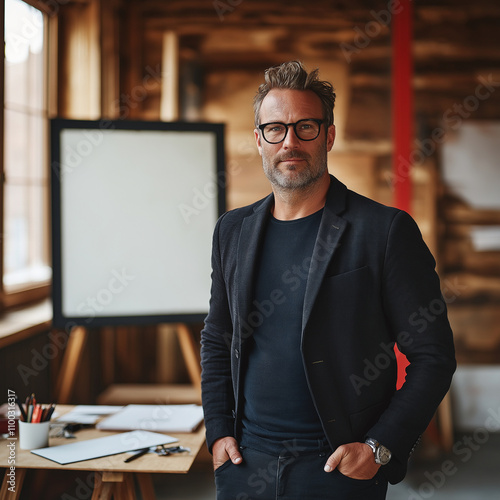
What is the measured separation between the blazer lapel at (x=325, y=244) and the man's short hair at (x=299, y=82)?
0.24 m

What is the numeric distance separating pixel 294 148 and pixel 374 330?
0.51 m

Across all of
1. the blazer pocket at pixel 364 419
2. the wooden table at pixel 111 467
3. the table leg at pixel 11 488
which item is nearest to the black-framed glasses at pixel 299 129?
the blazer pocket at pixel 364 419

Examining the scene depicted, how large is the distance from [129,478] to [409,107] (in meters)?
2.98

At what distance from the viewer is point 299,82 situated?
1599mm

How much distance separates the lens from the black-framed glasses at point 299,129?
5.23ft

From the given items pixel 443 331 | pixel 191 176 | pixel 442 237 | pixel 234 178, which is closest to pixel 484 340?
pixel 442 237

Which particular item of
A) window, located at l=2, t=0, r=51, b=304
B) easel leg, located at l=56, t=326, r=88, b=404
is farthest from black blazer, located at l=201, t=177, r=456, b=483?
window, located at l=2, t=0, r=51, b=304

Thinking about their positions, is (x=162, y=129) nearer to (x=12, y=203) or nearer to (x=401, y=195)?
(x=12, y=203)

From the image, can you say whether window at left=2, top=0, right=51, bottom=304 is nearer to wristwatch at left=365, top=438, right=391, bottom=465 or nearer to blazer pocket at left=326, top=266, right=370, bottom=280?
blazer pocket at left=326, top=266, right=370, bottom=280

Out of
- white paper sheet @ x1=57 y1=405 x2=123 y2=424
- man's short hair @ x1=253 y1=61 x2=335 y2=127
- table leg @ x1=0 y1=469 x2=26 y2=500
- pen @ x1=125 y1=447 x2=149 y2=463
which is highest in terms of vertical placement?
man's short hair @ x1=253 y1=61 x2=335 y2=127

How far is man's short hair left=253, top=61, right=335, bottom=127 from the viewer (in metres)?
1.60

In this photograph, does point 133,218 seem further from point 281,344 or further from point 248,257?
point 281,344

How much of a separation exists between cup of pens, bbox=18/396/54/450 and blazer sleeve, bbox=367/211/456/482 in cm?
99

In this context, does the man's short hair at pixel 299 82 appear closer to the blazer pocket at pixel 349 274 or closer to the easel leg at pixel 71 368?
the blazer pocket at pixel 349 274
